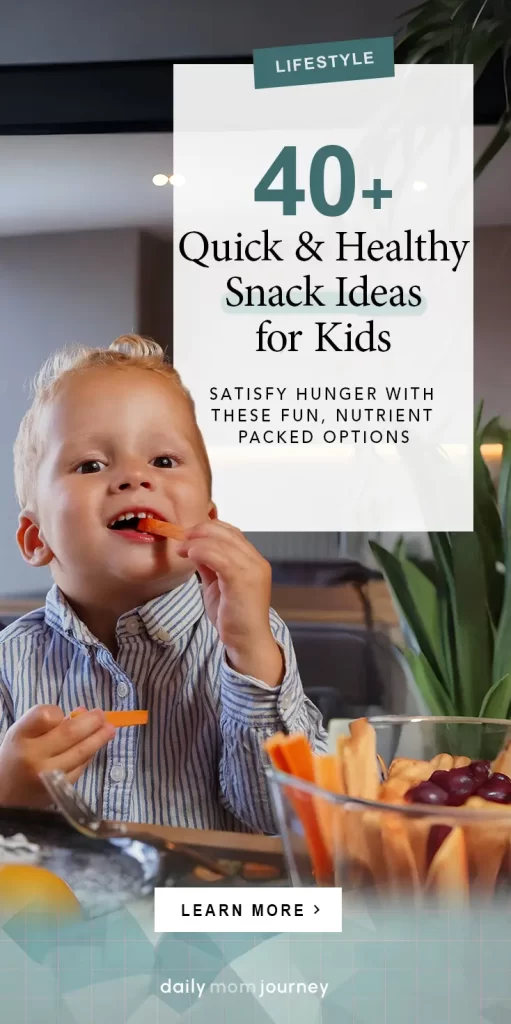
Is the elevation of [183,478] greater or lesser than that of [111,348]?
lesser

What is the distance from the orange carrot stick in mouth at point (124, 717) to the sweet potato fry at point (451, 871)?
35 cm

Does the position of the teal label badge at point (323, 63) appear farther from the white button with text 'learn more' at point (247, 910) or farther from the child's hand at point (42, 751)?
the white button with text 'learn more' at point (247, 910)

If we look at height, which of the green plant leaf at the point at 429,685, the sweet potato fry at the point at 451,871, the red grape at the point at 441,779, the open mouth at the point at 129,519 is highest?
the open mouth at the point at 129,519

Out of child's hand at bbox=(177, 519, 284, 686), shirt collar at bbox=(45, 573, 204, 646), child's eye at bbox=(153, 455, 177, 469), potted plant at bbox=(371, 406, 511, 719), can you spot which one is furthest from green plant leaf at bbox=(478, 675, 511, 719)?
child's eye at bbox=(153, 455, 177, 469)

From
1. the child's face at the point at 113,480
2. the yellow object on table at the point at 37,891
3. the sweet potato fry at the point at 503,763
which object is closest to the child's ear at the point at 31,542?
the child's face at the point at 113,480

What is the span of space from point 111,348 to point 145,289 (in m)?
0.08

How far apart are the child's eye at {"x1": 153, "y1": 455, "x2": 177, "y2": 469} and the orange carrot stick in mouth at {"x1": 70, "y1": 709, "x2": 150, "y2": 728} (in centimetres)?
27

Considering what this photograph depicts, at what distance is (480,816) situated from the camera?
3.43 feet

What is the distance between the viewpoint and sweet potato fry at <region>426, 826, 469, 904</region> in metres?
1.05

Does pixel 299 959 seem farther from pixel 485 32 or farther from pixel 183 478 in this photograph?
pixel 485 32

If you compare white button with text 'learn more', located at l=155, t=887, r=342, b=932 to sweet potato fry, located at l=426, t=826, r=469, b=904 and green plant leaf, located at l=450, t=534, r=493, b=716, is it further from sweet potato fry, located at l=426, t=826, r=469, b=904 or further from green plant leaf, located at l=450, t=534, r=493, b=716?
green plant leaf, located at l=450, t=534, r=493, b=716

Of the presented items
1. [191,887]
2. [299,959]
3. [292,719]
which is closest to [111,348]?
[292,719]

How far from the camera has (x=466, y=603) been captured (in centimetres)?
115

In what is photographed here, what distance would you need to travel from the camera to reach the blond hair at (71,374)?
1.13 metres
